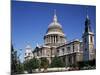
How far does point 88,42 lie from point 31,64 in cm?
89

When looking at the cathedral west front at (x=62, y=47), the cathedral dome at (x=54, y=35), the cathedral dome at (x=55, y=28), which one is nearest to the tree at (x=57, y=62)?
the cathedral west front at (x=62, y=47)

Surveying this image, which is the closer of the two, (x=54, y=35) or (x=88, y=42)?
(x=54, y=35)

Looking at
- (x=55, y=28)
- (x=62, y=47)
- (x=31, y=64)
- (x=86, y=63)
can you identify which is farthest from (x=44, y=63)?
(x=86, y=63)

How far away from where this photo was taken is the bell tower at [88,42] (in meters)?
2.99

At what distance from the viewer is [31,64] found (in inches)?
107

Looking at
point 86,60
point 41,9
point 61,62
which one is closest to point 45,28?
point 41,9

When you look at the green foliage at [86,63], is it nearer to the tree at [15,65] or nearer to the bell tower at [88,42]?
the bell tower at [88,42]

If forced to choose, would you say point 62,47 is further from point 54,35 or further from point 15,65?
point 15,65

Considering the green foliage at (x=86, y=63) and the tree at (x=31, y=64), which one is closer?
the tree at (x=31, y=64)

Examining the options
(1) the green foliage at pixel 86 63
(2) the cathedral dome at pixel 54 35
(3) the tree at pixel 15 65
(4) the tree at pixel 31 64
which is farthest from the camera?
(1) the green foliage at pixel 86 63

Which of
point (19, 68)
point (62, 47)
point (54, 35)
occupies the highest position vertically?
point (54, 35)

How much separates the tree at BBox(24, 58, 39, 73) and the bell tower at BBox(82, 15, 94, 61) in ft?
2.38

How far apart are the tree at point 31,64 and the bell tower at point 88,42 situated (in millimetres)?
726

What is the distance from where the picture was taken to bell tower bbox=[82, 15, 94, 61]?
2986 mm
